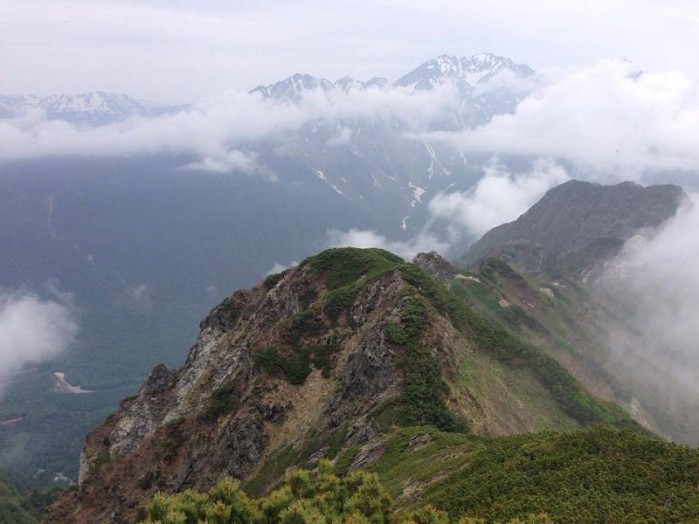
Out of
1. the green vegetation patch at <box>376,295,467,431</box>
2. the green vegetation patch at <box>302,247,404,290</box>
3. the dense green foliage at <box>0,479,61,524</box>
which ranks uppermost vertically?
the green vegetation patch at <box>302,247,404,290</box>

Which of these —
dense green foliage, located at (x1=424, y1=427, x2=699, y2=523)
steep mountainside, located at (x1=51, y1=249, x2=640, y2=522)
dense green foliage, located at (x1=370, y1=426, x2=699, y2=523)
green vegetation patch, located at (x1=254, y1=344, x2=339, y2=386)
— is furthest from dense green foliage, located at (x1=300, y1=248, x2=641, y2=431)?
dense green foliage, located at (x1=424, y1=427, x2=699, y2=523)

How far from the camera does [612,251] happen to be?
7731 inches

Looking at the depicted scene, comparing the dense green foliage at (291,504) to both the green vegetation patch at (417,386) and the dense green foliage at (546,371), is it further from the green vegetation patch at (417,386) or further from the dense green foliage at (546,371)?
the dense green foliage at (546,371)

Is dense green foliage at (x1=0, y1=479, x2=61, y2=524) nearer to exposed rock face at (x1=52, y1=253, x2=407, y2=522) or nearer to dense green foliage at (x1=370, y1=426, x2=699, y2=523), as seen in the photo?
exposed rock face at (x1=52, y1=253, x2=407, y2=522)

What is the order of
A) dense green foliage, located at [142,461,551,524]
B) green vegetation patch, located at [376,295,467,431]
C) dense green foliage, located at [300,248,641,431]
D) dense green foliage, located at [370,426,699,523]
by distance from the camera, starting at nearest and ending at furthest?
dense green foliage, located at [142,461,551,524] → dense green foliage, located at [370,426,699,523] → green vegetation patch, located at [376,295,467,431] → dense green foliage, located at [300,248,641,431]

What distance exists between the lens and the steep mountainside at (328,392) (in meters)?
47.4

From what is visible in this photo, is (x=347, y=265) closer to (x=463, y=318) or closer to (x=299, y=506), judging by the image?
(x=463, y=318)

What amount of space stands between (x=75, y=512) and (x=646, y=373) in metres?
120

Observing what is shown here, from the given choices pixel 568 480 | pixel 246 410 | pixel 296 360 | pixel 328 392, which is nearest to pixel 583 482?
pixel 568 480

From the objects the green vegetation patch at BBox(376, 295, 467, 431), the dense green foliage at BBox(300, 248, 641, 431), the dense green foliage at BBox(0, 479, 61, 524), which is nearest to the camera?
the green vegetation patch at BBox(376, 295, 467, 431)

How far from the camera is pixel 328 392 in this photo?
173 ft

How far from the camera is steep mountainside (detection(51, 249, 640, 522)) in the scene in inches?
1866

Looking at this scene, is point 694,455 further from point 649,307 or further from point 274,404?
point 649,307

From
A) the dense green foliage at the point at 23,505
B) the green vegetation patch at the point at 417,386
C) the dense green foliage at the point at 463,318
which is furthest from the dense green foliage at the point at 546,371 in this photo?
the dense green foliage at the point at 23,505
